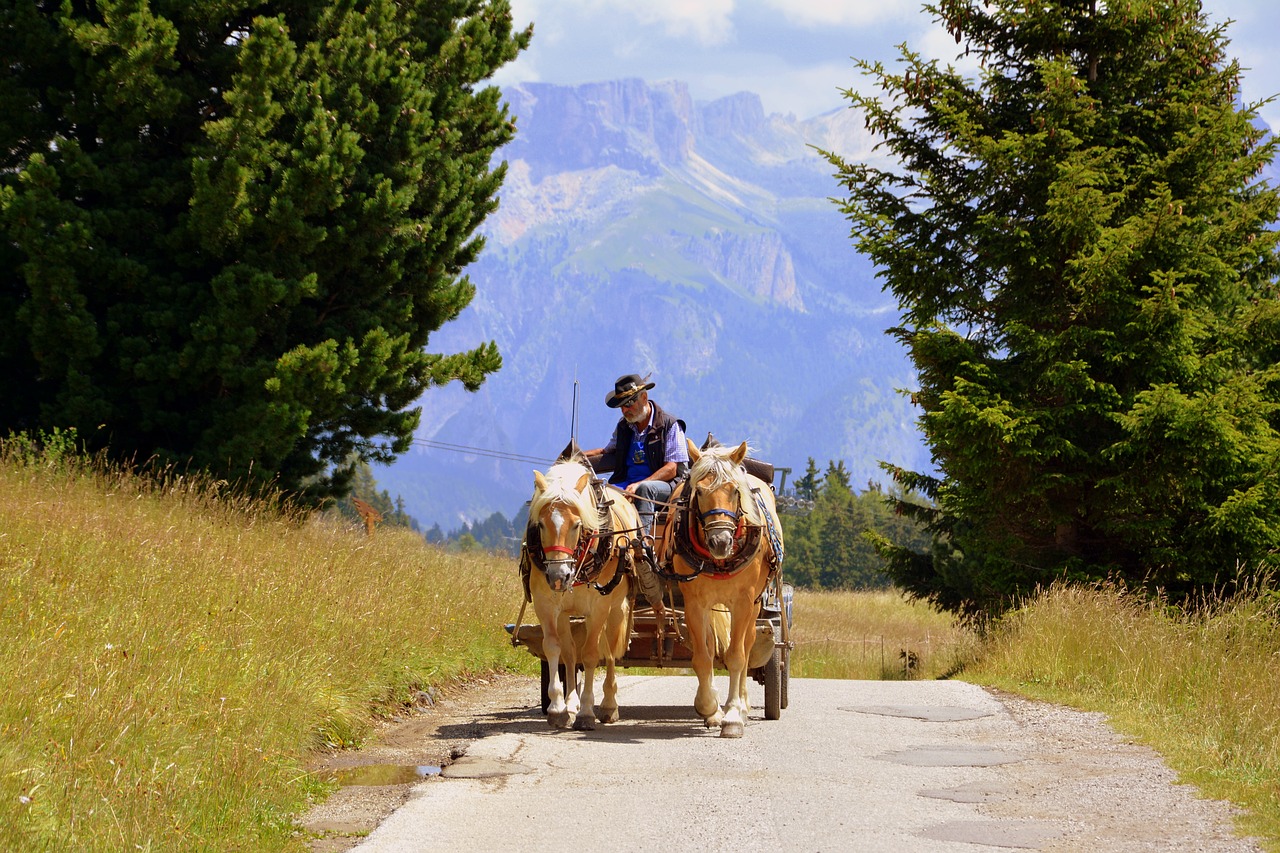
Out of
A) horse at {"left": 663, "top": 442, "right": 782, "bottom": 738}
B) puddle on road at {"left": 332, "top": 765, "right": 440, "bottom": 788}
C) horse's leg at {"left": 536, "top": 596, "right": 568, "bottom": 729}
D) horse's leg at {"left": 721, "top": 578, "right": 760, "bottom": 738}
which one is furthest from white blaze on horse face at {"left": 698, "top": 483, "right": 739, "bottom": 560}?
puddle on road at {"left": 332, "top": 765, "right": 440, "bottom": 788}

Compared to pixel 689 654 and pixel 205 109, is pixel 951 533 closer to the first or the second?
pixel 689 654

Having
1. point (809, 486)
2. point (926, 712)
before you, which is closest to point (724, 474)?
point (926, 712)

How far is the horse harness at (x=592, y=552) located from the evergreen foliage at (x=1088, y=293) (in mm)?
7449

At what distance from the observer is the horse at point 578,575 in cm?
962

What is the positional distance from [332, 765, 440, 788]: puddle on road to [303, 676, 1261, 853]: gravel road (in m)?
0.17

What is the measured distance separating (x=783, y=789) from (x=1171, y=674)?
580 centimetres

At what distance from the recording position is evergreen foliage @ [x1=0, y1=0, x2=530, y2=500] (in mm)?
14984

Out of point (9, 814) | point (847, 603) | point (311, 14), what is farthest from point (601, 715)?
point (847, 603)

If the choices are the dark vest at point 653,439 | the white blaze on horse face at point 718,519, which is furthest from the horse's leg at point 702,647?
the dark vest at point 653,439

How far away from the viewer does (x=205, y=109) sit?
16594 millimetres

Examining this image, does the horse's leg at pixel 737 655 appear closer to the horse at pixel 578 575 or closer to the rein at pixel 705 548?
the rein at pixel 705 548

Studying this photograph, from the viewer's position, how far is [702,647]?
1025cm

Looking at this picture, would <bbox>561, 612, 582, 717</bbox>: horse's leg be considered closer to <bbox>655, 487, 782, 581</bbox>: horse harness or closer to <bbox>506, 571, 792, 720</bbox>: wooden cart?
<bbox>506, 571, 792, 720</bbox>: wooden cart

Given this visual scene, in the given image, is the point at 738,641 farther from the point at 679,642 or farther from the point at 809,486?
the point at 809,486
